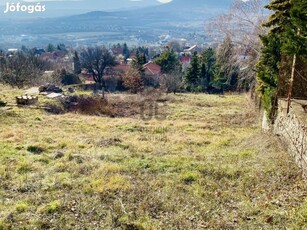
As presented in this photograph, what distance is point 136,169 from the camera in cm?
715

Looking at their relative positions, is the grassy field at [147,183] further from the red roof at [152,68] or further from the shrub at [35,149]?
the red roof at [152,68]

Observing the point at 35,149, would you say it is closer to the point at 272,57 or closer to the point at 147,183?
the point at 147,183

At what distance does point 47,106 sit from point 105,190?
14.2 metres

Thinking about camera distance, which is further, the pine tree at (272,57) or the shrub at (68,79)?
the shrub at (68,79)

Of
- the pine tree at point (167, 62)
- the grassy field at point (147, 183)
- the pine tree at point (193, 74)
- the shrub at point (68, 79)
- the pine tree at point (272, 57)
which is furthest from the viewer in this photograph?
the pine tree at point (167, 62)

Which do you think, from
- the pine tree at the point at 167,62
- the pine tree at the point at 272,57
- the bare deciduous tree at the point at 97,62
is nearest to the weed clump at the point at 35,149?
the pine tree at the point at 272,57

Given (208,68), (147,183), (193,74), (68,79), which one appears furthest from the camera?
(208,68)

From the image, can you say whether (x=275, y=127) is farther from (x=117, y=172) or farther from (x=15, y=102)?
(x=15, y=102)

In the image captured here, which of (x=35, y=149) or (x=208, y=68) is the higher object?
(x=35, y=149)

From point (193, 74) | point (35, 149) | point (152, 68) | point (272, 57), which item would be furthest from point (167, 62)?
point (35, 149)

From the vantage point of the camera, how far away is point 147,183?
627 cm

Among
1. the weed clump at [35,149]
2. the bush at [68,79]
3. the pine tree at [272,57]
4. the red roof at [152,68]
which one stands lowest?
the bush at [68,79]

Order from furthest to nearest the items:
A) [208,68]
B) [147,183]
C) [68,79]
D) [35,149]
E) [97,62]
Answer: [208,68]
[68,79]
[97,62]
[35,149]
[147,183]

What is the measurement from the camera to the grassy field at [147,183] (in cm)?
482
